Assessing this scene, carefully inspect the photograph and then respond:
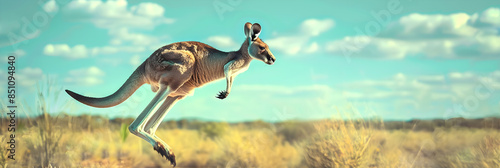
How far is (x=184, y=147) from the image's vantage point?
555 inches

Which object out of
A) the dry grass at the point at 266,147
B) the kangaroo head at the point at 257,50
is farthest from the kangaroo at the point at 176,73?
the dry grass at the point at 266,147

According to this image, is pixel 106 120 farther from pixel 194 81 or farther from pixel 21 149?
pixel 194 81

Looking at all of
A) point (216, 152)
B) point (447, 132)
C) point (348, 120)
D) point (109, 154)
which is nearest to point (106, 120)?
point (109, 154)

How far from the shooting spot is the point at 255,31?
Result: 604 cm

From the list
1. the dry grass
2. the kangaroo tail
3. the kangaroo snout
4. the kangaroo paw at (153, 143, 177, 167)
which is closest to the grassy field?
the dry grass

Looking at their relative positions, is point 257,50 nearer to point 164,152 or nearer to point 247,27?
point 247,27

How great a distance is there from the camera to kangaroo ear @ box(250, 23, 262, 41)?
5.98 meters

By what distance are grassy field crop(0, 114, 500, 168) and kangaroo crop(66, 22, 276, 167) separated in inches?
137

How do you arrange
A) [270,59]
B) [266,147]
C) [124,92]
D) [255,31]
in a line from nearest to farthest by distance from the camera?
[255,31]
[270,59]
[124,92]
[266,147]

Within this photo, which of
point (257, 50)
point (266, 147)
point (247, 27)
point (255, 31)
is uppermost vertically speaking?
point (247, 27)

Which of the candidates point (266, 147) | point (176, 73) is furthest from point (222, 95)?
point (266, 147)

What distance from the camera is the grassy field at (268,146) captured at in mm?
9469

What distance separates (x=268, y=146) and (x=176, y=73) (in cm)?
640

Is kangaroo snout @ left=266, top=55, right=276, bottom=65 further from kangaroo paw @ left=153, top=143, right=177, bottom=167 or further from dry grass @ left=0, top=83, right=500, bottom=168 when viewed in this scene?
dry grass @ left=0, top=83, right=500, bottom=168
